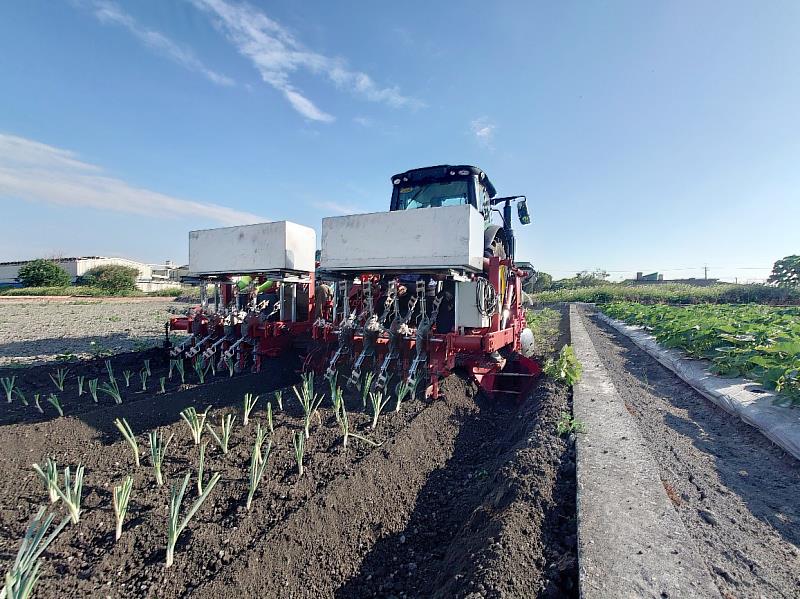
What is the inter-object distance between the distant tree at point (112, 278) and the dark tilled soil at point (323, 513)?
47.0 meters

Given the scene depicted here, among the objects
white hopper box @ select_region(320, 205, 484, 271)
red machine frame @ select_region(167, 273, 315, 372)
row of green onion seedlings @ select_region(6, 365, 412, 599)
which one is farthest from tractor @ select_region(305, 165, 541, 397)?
row of green onion seedlings @ select_region(6, 365, 412, 599)

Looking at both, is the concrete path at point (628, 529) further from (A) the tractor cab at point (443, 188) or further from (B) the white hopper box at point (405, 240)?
(A) the tractor cab at point (443, 188)

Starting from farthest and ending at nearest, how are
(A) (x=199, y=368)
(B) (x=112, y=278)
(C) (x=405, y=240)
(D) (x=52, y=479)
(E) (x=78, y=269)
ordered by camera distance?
1. (E) (x=78, y=269)
2. (B) (x=112, y=278)
3. (A) (x=199, y=368)
4. (C) (x=405, y=240)
5. (D) (x=52, y=479)

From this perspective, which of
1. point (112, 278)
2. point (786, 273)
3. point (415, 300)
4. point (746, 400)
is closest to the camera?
point (746, 400)

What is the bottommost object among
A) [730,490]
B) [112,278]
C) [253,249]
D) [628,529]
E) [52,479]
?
[730,490]

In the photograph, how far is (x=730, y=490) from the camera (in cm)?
292

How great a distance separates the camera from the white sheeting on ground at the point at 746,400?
369 centimetres

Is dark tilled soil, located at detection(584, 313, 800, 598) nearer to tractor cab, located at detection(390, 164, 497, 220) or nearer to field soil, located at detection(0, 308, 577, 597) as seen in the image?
field soil, located at detection(0, 308, 577, 597)

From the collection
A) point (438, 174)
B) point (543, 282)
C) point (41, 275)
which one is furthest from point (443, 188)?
point (543, 282)

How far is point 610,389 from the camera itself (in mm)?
4941

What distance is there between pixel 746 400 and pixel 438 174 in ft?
16.0

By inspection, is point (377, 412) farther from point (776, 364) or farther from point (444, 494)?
point (776, 364)

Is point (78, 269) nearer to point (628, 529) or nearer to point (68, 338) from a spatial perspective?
point (68, 338)

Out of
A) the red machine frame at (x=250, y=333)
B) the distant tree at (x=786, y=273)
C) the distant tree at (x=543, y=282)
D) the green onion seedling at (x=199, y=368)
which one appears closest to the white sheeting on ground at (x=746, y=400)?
the red machine frame at (x=250, y=333)
